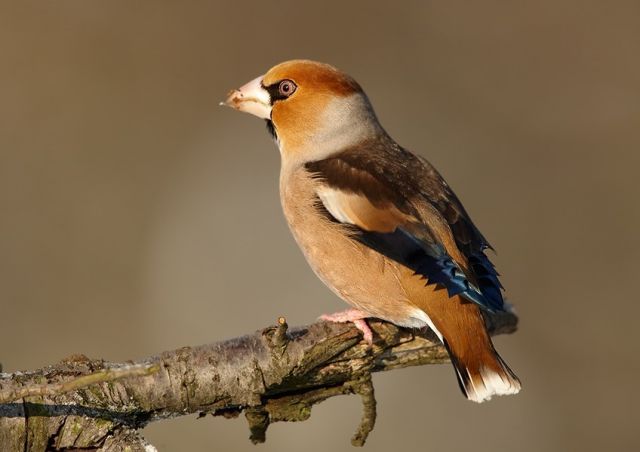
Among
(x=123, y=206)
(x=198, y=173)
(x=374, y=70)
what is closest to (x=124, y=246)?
(x=123, y=206)

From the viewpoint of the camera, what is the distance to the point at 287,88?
11.7 feet

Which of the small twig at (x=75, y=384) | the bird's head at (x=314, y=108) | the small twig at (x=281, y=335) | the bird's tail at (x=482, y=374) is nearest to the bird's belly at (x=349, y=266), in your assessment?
the bird's tail at (x=482, y=374)

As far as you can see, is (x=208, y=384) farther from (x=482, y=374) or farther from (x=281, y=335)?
(x=482, y=374)

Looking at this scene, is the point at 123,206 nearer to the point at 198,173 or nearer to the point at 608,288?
the point at 198,173

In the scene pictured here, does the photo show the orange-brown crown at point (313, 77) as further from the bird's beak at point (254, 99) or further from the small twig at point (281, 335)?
the small twig at point (281, 335)

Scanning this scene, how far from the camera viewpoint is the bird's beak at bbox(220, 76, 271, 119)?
3.62 meters

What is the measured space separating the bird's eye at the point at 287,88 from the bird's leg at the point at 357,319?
971 millimetres

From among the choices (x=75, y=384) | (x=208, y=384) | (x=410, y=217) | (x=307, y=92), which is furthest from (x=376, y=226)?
(x=75, y=384)

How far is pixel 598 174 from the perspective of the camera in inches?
258

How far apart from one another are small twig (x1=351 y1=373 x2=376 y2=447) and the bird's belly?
0.25m

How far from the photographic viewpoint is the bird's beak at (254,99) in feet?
11.9

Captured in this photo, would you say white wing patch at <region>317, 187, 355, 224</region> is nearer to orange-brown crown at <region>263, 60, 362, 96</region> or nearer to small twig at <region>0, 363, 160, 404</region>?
orange-brown crown at <region>263, 60, 362, 96</region>

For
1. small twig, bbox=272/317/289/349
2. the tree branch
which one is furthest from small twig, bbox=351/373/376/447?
small twig, bbox=272/317/289/349

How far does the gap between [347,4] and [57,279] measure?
3167 millimetres
